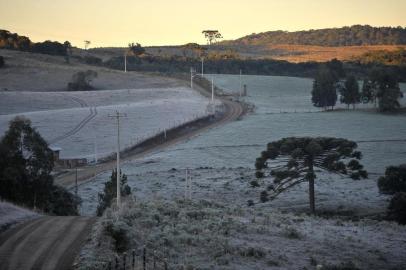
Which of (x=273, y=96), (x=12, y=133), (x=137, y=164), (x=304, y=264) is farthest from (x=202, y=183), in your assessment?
(x=273, y=96)

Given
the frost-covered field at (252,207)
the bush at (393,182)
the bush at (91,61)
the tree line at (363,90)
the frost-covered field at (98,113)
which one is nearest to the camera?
the frost-covered field at (252,207)

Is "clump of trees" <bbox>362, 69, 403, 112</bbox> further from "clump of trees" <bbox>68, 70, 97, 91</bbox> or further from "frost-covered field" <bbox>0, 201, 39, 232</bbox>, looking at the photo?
"frost-covered field" <bbox>0, 201, 39, 232</bbox>

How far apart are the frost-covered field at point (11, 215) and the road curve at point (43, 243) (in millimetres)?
509

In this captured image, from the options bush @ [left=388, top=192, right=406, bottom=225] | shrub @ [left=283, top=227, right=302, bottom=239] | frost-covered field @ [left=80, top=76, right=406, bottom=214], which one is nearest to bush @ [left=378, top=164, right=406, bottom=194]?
frost-covered field @ [left=80, top=76, right=406, bottom=214]

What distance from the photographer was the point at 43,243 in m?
20.6

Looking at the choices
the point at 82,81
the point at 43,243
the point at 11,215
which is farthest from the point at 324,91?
the point at 43,243

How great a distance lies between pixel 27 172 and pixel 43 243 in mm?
18657

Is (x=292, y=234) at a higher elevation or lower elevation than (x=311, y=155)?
lower

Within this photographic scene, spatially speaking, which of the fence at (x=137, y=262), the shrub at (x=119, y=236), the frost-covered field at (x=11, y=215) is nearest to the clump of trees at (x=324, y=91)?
the frost-covered field at (x=11, y=215)

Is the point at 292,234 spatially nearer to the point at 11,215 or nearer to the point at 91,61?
the point at 11,215

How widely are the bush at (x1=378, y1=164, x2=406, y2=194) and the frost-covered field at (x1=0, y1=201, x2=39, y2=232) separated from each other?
29807mm

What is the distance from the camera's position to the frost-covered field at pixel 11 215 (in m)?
23.9

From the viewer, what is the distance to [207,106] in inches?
4387

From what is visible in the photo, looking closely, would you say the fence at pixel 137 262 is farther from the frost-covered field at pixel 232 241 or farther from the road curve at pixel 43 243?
the road curve at pixel 43 243
